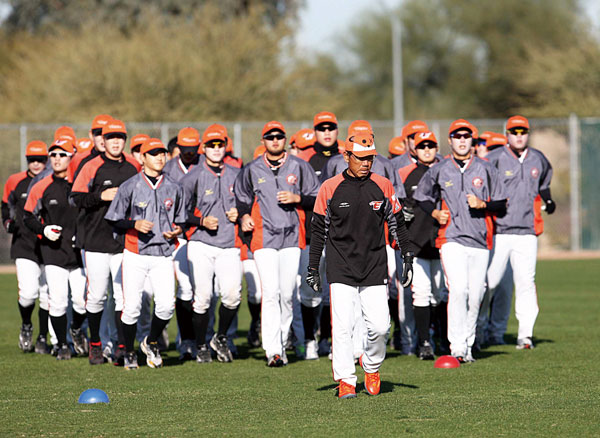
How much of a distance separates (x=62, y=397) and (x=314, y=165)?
4.25 m

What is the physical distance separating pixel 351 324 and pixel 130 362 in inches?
116

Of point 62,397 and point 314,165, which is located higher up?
point 314,165

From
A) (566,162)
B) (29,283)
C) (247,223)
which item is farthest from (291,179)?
(566,162)

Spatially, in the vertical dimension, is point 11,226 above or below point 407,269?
above

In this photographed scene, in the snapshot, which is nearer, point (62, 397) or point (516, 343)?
point (62, 397)

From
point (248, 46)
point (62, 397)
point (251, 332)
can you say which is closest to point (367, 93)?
point (248, 46)

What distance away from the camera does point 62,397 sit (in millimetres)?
8922

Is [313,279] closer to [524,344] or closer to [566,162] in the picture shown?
[524,344]

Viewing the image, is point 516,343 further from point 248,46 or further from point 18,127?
point 248,46

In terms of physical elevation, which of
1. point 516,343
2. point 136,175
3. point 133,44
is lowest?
point 516,343

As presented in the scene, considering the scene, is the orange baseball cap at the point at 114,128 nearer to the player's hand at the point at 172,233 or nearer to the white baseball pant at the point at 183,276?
the player's hand at the point at 172,233

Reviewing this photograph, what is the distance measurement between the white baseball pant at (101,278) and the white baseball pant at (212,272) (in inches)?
31.0

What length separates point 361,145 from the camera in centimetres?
851

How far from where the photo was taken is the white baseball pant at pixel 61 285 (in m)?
11.4
